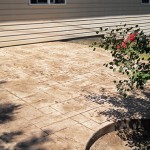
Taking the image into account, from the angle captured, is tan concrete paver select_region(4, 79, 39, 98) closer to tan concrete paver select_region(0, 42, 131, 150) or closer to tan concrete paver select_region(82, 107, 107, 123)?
tan concrete paver select_region(0, 42, 131, 150)

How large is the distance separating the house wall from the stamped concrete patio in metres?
0.81

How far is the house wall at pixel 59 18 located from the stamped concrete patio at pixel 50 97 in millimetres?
808

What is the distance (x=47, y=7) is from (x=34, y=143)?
7953 mm

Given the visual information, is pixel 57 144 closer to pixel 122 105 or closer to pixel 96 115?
pixel 96 115

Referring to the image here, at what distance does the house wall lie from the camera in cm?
1067

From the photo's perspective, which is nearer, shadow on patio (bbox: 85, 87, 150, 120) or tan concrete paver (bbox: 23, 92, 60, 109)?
shadow on patio (bbox: 85, 87, 150, 120)

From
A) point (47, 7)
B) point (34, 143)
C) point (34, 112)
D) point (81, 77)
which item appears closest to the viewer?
point (34, 143)

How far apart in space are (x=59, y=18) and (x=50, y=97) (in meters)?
6.29

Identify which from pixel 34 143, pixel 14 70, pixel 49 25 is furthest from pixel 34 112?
pixel 49 25

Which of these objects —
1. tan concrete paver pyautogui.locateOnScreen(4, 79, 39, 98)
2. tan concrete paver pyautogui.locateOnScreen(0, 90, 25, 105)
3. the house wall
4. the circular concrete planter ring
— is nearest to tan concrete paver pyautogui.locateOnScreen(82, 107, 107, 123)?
the circular concrete planter ring

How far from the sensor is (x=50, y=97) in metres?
6.38

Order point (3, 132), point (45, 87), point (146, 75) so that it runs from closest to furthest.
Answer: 1. point (146, 75)
2. point (3, 132)
3. point (45, 87)

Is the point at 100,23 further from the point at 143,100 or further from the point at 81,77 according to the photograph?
the point at 143,100

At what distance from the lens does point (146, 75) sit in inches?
162
